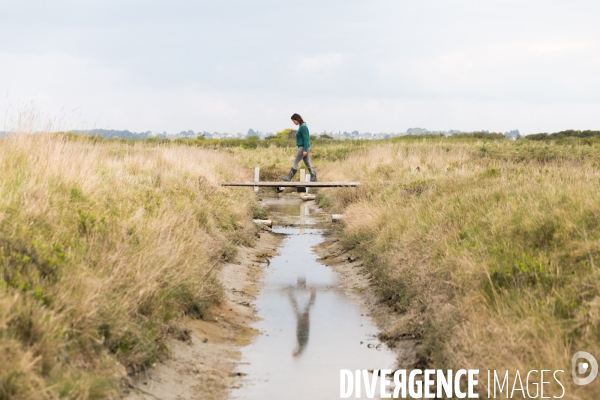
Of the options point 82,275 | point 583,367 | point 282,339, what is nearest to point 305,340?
point 282,339

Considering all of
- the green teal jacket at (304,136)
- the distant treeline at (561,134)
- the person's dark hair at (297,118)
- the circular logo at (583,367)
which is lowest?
the circular logo at (583,367)

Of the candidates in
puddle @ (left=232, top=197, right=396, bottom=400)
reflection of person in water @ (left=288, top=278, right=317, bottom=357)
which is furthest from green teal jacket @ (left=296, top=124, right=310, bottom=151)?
reflection of person in water @ (left=288, top=278, right=317, bottom=357)

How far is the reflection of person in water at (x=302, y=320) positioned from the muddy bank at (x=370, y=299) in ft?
2.23

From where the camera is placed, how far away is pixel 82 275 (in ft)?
20.4

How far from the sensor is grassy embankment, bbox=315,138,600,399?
5883 mm

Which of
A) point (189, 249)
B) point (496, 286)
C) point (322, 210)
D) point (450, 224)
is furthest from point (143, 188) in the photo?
point (322, 210)

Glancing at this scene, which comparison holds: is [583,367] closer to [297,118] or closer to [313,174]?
[297,118]

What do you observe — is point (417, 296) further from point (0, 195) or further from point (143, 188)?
point (143, 188)

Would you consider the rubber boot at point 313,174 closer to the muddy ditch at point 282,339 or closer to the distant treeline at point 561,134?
the muddy ditch at point 282,339

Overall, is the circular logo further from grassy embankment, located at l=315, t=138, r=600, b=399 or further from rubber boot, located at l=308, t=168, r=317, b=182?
rubber boot, located at l=308, t=168, r=317, b=182

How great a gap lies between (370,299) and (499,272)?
3869 millimetres

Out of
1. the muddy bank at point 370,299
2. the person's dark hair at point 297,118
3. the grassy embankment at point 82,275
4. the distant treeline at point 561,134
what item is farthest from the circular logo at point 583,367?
the distant treeline at point 561,134

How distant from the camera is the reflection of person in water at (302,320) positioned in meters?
8.55

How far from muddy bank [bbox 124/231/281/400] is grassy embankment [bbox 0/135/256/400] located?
164 mm
